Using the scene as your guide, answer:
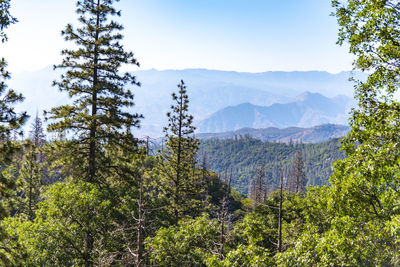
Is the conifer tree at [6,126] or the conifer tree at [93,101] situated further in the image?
the conifer tree at [93,101]

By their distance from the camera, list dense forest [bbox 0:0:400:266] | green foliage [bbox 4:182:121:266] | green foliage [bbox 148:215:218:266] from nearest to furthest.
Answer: dense forest [bbox 0:0:400:266] < green foliage [bbox 4:182:121:266] < green foliage [bbox 148:215:218:266]

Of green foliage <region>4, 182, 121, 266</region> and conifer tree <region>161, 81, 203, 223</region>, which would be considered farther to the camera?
conifer tree <region>161, 81, 203, 223</region>

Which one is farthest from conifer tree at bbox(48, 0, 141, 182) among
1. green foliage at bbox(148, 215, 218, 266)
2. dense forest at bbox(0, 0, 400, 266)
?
green foliage at bbox(148, 215, 218, 266)

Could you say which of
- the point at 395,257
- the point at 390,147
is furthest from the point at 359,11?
the point at 395,257

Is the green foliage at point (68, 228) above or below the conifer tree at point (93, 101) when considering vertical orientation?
below

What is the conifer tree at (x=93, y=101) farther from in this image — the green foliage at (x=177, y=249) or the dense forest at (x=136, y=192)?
the green foliage at (x=177, y=249)

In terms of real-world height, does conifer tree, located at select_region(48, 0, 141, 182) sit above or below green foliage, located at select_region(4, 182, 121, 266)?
above

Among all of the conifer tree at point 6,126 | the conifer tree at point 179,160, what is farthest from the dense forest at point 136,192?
the conifer tree at point 179,160

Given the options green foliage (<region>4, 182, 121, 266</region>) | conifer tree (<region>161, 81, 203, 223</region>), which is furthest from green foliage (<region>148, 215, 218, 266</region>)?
conifer tree (<region>161, 81, 203, 223</region>)

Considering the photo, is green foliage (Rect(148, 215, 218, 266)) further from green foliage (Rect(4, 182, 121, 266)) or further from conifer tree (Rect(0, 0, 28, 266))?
conifer tree (Rect(0, 0, 28, 266))

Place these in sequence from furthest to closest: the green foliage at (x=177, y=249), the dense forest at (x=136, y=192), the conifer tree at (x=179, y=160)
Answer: the conifer tree at (x=179, y=160) < the green foliage at (x=177, y=249) < the dense forest at (x=136, y=192)

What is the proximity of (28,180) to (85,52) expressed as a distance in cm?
1531

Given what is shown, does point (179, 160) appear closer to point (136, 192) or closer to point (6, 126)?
point (136, 192)

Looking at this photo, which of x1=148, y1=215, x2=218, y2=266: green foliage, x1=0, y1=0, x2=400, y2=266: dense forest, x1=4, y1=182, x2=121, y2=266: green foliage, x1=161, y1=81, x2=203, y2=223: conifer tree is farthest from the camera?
x1=161, y1=81, x2=203, y2=223: conifer tree
